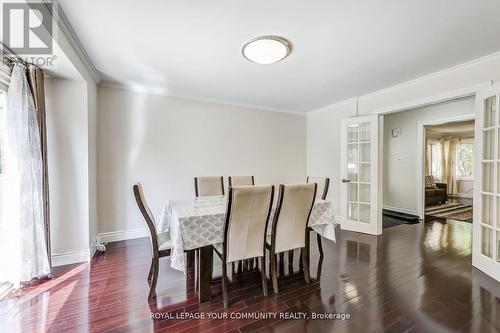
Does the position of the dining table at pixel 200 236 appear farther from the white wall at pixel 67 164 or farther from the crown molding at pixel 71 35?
the crown molding at pixel 71 35

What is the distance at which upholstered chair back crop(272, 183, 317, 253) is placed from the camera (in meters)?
2.01

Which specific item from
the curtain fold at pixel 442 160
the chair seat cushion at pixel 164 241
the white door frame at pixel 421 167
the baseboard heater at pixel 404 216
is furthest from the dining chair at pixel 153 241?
the curtain fold at pixel 442 160

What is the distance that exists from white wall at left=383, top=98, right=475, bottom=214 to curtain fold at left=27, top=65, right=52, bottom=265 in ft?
21.3

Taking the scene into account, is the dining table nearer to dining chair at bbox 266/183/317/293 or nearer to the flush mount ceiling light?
dining chair at bbox 266/183/317/293

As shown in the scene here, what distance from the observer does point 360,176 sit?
3.87 m

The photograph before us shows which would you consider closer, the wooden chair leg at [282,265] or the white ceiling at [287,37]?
the white ceiling at [287,37]

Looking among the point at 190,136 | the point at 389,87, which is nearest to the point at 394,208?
the point at 389,87

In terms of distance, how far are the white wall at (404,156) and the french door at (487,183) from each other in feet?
8.14

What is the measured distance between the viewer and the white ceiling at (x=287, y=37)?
1.64 meters

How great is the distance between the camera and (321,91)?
11.8 ft

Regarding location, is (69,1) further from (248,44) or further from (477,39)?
(477,39)

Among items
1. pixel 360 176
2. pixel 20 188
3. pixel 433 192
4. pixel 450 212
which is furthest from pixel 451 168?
pixel 20 188

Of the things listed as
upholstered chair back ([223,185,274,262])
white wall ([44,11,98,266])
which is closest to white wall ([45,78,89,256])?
white wall ([44,11,98,266])

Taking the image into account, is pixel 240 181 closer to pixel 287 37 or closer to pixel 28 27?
pixel 287 37
